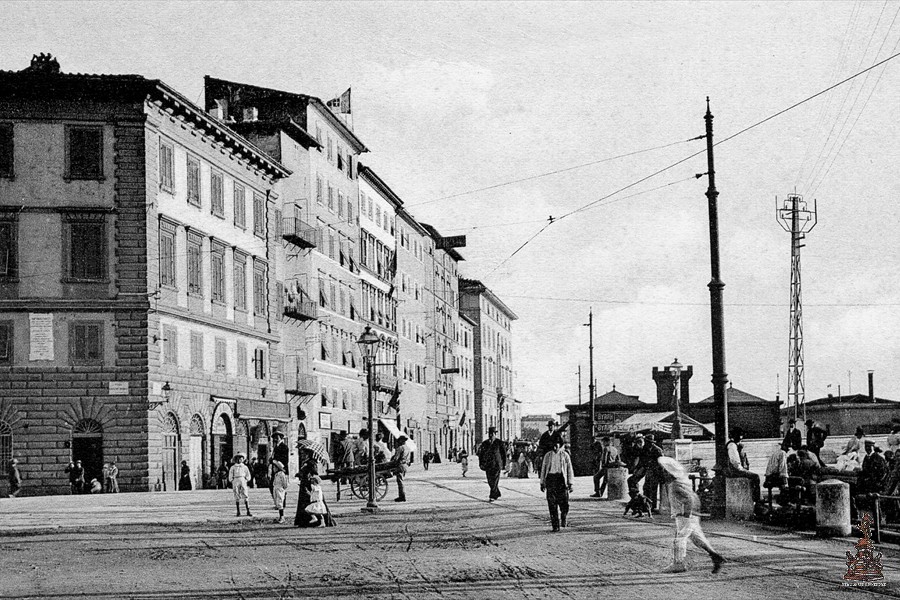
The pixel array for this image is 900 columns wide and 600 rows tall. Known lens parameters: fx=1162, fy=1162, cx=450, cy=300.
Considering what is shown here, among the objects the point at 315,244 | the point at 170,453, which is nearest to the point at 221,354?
the point at 170,453

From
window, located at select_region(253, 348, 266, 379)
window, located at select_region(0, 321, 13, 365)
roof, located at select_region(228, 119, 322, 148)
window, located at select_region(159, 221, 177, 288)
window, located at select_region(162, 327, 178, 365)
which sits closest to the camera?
window, located at select_region(0, 321, 13, 365)

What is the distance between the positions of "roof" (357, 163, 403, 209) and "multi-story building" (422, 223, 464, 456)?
10766 millimetres

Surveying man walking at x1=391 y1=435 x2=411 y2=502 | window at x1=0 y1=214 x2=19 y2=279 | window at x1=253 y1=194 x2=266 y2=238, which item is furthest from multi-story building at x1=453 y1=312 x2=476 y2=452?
man walking at x1=391 y1=435 x2=411 y2=502

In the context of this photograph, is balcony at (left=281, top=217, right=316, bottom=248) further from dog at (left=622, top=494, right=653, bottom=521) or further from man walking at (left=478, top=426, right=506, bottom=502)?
dog at (left=622, top=494, right=653, bottom=521)

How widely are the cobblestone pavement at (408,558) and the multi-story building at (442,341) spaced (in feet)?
207

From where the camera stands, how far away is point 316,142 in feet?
184

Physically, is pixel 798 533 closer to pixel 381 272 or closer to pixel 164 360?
pixel 164 360

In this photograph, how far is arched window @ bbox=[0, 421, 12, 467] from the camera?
118ft

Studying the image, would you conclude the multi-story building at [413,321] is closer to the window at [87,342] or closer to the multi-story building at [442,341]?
the multi-story building at [442,341]

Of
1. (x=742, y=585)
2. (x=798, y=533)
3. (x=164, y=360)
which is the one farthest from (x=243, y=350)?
(x=742, y=585)

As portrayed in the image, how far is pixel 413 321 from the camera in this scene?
266 ft

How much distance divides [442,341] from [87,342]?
56.7m

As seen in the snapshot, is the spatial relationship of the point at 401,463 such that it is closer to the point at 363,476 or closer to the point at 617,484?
the point at 363,476

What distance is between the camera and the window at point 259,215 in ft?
159
